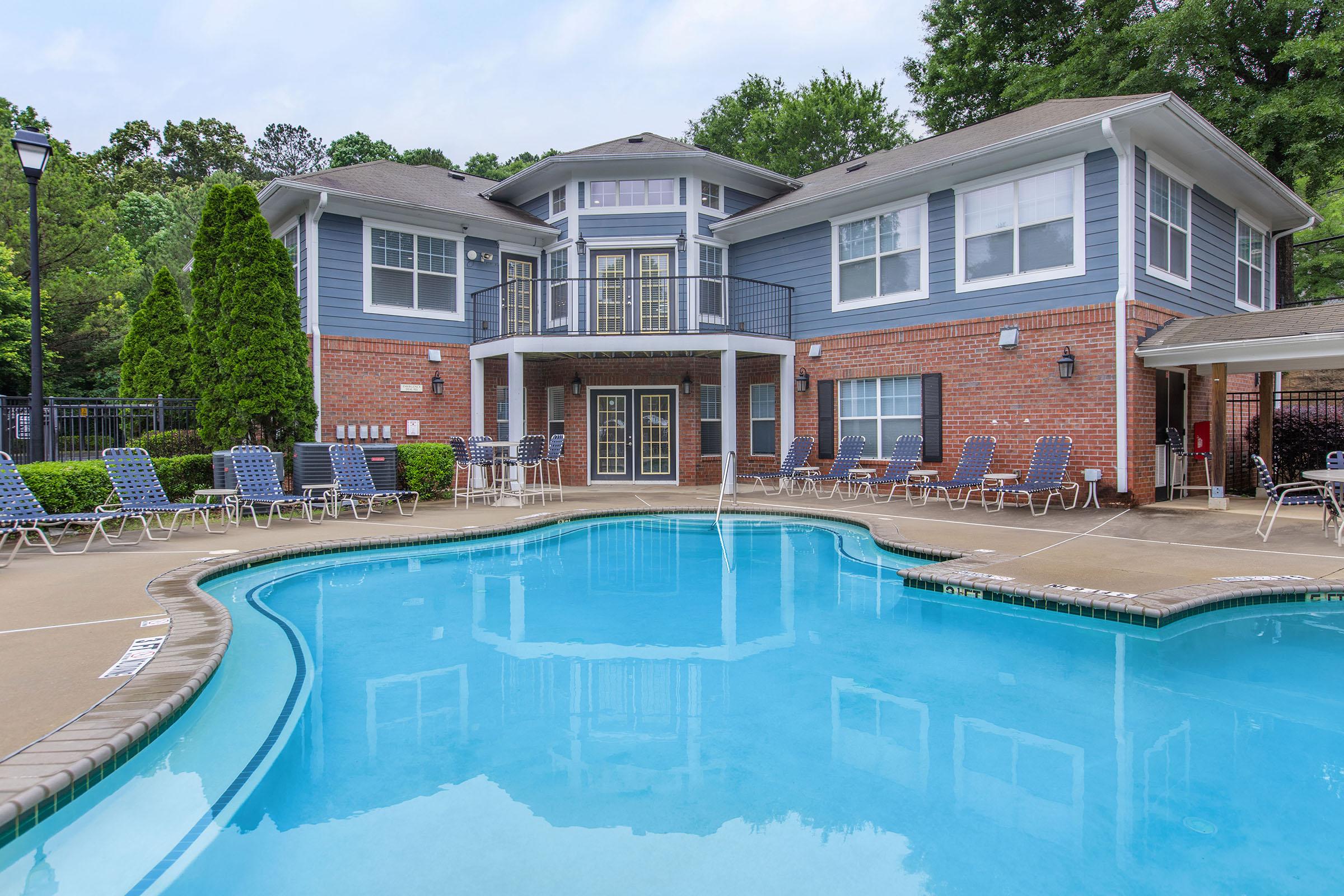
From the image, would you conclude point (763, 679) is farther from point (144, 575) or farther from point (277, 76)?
point (277, 76)

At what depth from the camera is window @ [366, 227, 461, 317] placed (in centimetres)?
1297

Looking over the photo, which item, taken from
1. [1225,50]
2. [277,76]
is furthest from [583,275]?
[277,76]

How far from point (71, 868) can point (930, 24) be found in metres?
25.5

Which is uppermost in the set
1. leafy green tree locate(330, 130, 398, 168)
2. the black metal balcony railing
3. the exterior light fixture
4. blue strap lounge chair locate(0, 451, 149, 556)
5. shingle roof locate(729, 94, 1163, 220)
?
leafy green tree locate(330, 130, 398, 168)

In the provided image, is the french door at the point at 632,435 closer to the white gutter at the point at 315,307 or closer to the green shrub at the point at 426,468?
the green shrub at the point at 426,468

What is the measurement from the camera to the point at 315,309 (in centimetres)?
1226

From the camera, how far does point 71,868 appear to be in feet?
7.77

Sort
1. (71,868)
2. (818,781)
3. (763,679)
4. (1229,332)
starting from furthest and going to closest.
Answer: (1229,332) < (763,679) < (818,781) < (71,868)

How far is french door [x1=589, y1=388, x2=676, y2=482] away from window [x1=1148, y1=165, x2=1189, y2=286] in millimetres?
8158

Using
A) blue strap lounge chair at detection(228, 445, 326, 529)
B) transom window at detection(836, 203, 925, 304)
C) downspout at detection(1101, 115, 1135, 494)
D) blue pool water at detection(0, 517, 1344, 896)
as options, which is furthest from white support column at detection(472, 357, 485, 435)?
downspout at detection(1101, 115, 1135, 494)

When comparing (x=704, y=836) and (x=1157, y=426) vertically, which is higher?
(x=1157, y=426)

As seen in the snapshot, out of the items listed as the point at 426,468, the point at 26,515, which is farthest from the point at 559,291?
the point at 26,515

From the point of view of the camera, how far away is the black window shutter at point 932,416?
11.7 meters

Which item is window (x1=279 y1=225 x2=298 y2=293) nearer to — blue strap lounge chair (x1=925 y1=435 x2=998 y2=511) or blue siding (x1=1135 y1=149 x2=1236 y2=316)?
blue strap lounge chair (x1=925 y1=435 x2=998 y2=511)
